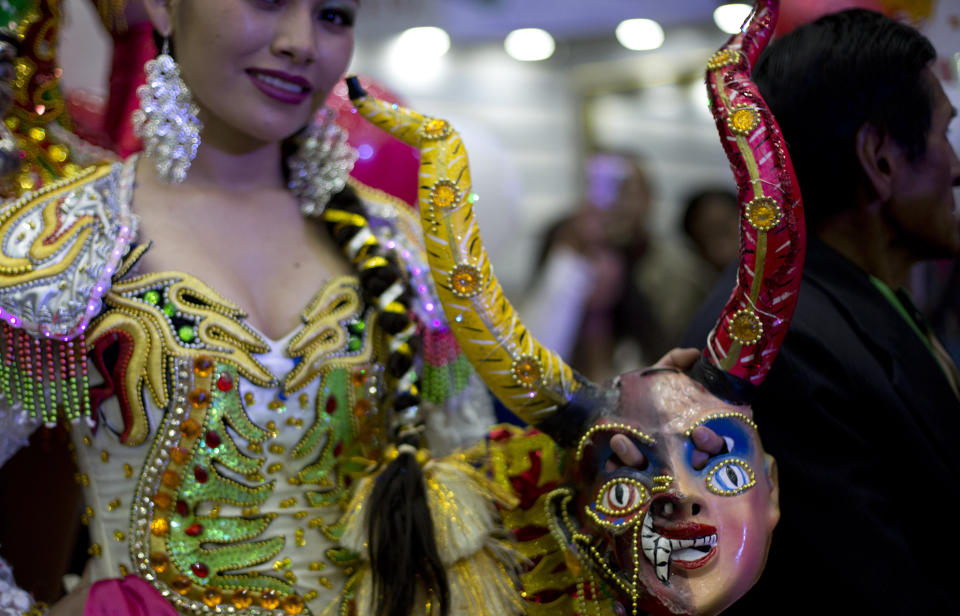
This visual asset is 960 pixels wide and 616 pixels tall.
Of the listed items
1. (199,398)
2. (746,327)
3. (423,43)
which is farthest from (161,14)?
(423,43)

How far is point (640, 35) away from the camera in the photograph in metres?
4.64

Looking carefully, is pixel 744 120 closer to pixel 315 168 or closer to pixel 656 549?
pixel 656 549

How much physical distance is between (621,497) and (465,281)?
285mm

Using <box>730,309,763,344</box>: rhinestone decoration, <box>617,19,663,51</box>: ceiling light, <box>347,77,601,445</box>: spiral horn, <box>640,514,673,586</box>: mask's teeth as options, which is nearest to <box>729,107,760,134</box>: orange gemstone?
<box>730,309,763,344</box>: rhinestone decoration

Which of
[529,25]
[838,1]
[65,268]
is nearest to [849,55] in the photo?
[838,1]

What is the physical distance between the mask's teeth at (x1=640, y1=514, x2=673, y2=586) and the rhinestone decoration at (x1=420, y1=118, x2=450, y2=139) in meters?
0.49

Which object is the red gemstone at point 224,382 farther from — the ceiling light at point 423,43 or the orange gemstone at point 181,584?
the ceiling light at point 423,43

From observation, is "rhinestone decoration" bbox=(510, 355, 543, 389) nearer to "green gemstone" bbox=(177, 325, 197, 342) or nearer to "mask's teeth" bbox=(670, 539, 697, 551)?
"mask's teeth" bbox=(670, 539, 697, 551)

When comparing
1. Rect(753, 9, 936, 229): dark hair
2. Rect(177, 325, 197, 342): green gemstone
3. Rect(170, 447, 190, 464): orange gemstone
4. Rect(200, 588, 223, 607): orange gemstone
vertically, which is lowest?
Rect(200, 588, 223, 607): orange gemstone

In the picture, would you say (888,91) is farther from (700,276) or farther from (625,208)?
(625,208)

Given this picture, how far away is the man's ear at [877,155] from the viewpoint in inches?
49.1

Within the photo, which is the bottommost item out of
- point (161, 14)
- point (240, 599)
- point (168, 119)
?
point (240, 599)

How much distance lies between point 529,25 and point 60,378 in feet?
10.6

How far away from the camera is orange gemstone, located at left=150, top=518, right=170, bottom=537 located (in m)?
1.17
